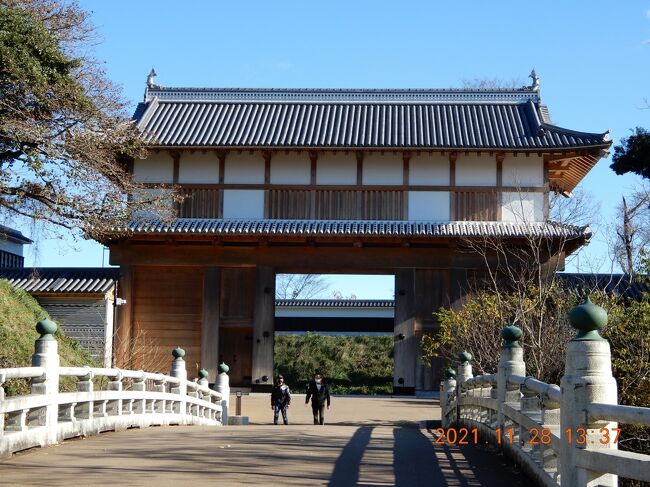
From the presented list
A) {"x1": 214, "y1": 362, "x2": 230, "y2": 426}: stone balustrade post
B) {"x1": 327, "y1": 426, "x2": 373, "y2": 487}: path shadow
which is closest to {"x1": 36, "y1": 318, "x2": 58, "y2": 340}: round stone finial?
{"x1": 327, "y1": 426, "x2": 373, "y2": 487}: path shadow

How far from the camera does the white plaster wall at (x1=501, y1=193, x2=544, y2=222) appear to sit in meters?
26.4

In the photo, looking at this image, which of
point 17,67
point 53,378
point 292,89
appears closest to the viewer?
point 53,378

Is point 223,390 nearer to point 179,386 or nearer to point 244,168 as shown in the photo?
point 179,386

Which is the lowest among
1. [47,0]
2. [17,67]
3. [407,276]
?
[407,276]

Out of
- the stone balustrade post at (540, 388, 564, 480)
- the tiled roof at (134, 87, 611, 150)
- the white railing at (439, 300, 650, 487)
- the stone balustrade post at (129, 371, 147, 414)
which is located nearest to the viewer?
the white railing at (439, 300, 650, 487)

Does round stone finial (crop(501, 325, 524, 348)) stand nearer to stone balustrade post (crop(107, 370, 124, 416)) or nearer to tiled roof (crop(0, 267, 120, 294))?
stone balustrade post (crop(107, 370, 124, 416))

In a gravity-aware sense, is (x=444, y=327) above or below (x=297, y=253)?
below

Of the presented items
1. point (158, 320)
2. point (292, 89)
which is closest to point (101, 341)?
point (158, 320)

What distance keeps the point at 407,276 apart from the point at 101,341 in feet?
29.8

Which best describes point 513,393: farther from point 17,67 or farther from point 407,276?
point 407,276

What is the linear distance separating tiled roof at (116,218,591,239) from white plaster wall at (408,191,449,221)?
293 millimetres

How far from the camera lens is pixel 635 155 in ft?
67.6

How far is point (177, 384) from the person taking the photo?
16875mm

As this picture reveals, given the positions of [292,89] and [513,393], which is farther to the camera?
[292,89]
